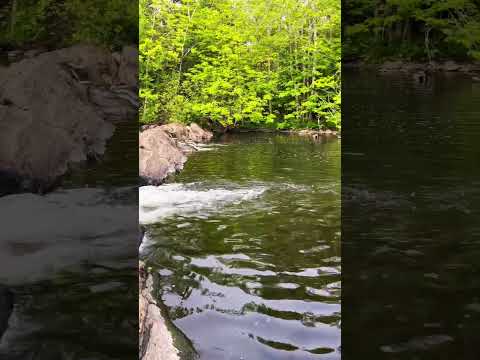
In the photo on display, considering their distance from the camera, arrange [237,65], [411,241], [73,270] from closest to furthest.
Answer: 1. [73,270]
2. [411,241]
3. [237,65]

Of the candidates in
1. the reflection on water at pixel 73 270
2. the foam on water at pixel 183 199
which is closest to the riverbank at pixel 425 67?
the foam on water at pixel 183 199

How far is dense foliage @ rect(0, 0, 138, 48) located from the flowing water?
13026mm

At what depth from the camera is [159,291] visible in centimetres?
497

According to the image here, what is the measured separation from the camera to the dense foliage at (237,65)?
1478cm

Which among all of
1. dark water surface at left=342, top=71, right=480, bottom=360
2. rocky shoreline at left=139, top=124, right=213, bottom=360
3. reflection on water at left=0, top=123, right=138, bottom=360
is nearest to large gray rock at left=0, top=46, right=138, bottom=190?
reflection on water at left=0, top=123, right=138, bottom=360

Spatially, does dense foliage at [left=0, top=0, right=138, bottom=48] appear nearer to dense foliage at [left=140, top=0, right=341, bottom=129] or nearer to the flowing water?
dense foliage at [left=140, top=0, right=341, bottom=129]

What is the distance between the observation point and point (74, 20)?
898 inches

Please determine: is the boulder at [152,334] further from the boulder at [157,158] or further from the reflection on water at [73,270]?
the boulder at [157,158]

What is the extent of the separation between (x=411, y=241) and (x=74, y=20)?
20.0m

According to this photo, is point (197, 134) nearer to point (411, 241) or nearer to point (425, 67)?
point (411, 241)

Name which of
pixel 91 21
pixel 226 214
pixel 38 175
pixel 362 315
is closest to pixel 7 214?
pixel 38 175

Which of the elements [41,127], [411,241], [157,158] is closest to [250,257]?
[411,241]

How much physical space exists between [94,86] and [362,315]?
16.3 meters

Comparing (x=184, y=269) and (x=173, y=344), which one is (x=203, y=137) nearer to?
(x=184, y=269)
